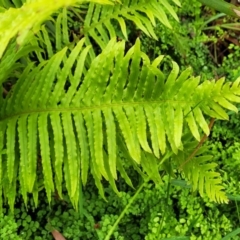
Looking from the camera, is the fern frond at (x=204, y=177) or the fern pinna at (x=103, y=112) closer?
the fern pinna at (x=103, y=112)

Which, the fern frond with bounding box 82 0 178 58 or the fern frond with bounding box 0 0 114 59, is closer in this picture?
the fern frond with bounding box 0 0 114 59

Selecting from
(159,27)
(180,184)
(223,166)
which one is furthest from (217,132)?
(159,27)

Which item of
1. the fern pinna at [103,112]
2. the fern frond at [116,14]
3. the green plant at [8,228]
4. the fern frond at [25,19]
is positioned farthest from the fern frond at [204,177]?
the fern frond at [25,19]

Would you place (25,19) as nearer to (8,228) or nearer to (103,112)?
(103,112)

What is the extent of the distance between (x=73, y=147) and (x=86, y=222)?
50 centimetres

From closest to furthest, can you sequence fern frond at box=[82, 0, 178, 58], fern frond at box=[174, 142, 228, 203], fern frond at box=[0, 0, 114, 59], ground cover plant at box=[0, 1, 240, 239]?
fern frond at box=[0, 0, 114, 59] → ground cover plant at box=[0, 1, 240, 239] → fern frond at box=[174, 142, 228, 203] → fern frond at box=[82, 0, 178, 58]

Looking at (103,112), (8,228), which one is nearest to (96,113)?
(103,112)

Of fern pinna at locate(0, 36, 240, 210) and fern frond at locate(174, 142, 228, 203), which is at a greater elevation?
fern pinna at locate(0, 36, 240, 210)

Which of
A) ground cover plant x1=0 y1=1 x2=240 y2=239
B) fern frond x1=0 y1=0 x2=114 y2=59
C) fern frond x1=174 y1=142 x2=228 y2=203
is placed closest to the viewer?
fern frond x1=0 y1=0 x2=114 y2=59

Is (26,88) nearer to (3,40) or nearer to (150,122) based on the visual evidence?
(150,122)

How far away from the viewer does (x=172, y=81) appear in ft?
5.33

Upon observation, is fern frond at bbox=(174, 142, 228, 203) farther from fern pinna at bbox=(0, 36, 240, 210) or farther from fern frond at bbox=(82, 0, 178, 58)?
fern frond at bbox=(82, 0, 178, 58)

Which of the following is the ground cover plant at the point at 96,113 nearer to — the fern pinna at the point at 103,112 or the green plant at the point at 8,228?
the fern pinna at the point at 103,112

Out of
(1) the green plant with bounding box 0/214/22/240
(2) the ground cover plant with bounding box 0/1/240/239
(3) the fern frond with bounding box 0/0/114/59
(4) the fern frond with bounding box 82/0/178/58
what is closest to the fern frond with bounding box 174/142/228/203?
(2) the ground cover plant with bounding box 0/1/240/239
